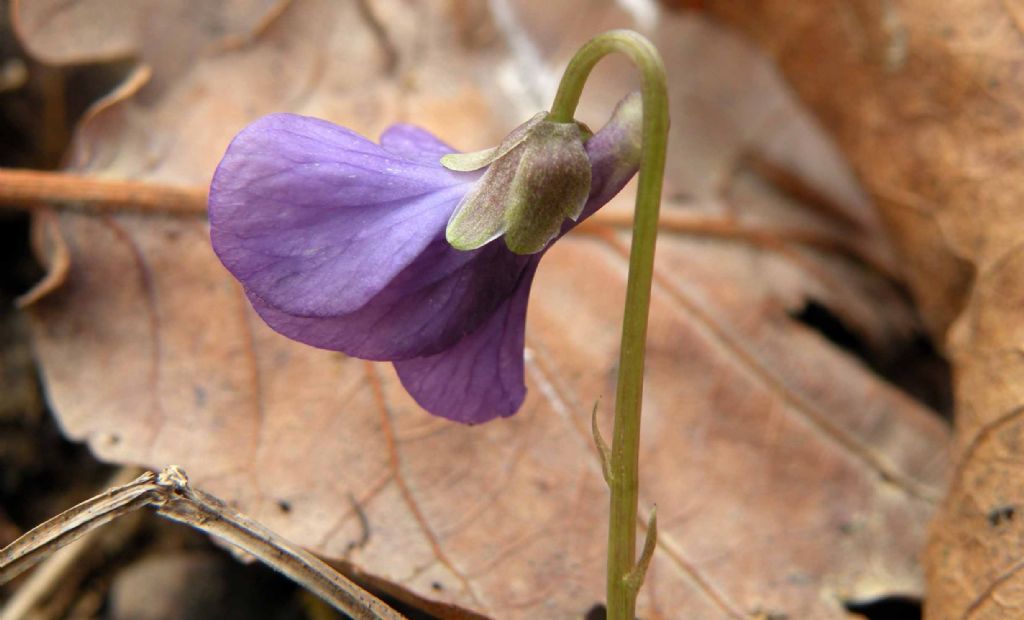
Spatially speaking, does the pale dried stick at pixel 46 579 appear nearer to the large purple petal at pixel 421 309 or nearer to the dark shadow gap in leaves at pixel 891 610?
the large purple petal at pixel 421 309

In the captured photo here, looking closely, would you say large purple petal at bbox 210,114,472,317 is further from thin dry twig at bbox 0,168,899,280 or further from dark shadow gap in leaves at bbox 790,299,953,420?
dark shadow gap in leaves at bbox 790,299,953,420

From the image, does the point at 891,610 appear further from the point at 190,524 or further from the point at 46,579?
the point at 46,579

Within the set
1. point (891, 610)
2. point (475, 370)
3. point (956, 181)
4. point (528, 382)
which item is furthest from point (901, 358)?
point (475, 370)

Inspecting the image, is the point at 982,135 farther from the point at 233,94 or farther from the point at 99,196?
the point at 99,196

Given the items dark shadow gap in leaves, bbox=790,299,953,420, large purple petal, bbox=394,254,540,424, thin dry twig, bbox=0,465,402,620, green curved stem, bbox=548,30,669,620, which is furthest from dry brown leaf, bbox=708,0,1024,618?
thin dry twig, bbox=0,465,402,620

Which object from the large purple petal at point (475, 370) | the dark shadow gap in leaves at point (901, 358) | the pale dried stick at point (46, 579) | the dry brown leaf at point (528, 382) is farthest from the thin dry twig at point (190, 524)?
the dark shadow gap in leaves at point (901, 358)

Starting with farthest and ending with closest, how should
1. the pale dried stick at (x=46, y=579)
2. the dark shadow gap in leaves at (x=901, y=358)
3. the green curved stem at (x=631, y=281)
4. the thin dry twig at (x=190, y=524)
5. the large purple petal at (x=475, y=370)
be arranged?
the dark shadow gap in leaves at (x=901, y=358)
the pale dried stick at (x=46, y=579)
the large purple petal at (x=475, y=370)
the thin dry twig at (x=190, y=524)
the green curved stem at (x=631, y=281)
